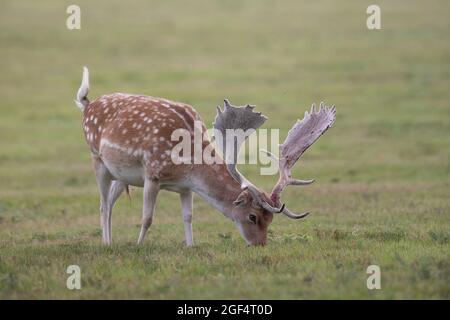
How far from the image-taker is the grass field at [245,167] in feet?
31.6

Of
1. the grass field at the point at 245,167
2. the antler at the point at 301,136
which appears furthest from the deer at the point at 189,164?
the grass field at the point at 245,167

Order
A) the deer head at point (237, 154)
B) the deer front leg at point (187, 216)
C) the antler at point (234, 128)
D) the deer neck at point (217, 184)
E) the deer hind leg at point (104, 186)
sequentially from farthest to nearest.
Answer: the deer hind leg at point (104, 186) → the deer front leg at point (187, 216) → the deer neck at point (217, 184) → the antler at point (234, 128) → the deer head at point (237, 154)

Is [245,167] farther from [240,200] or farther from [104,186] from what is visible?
[240,200]

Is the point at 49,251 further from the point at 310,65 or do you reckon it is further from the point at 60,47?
the point at 60,47

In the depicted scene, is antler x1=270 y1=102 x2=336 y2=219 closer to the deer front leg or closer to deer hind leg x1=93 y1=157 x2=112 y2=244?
the deer front leg

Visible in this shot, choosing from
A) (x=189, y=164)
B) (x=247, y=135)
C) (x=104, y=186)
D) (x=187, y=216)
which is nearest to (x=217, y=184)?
(x=189, y=164)

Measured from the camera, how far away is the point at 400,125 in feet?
87.4

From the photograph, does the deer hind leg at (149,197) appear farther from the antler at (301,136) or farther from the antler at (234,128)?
the antler at (301,136)

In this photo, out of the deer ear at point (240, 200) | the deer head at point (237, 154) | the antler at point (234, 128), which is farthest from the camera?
the antler at point (234, 128)

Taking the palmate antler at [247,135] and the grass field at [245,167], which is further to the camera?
the palmate antler at [247,135]

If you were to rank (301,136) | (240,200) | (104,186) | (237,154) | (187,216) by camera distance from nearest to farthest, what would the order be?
(240,200) → (237,154) → (301,136) → (187,216) → (104,186)

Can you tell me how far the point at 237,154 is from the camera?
11.2 m

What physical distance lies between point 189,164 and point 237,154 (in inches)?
24.4
